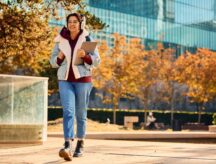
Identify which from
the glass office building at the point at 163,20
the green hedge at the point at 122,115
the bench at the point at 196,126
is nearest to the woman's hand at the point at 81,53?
the bench at the point at 196,126

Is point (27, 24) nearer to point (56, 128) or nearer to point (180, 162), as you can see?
point (180, 162)

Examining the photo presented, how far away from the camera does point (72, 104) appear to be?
223 inches

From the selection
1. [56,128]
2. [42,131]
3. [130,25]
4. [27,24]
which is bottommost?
[56,128]

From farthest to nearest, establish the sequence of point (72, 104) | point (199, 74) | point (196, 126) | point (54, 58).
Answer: point (199, 74), point (196, 126), point (54, 58), point (72, 104)

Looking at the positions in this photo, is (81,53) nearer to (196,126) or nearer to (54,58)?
(54,58)

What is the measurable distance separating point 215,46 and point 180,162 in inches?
3537

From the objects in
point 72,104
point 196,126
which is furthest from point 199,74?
point 72,104

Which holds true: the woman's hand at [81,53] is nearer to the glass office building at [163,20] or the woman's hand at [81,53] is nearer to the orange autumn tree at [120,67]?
the orange autumn tree at [120,67]

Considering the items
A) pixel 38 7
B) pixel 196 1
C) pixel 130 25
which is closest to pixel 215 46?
pixel 196 1

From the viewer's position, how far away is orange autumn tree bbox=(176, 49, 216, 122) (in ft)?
143

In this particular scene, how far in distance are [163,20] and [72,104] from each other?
77.1m

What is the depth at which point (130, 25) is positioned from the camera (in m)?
76.2

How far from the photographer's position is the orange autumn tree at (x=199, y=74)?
4347 centimetres

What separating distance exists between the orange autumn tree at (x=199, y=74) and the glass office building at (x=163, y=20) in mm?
24263
